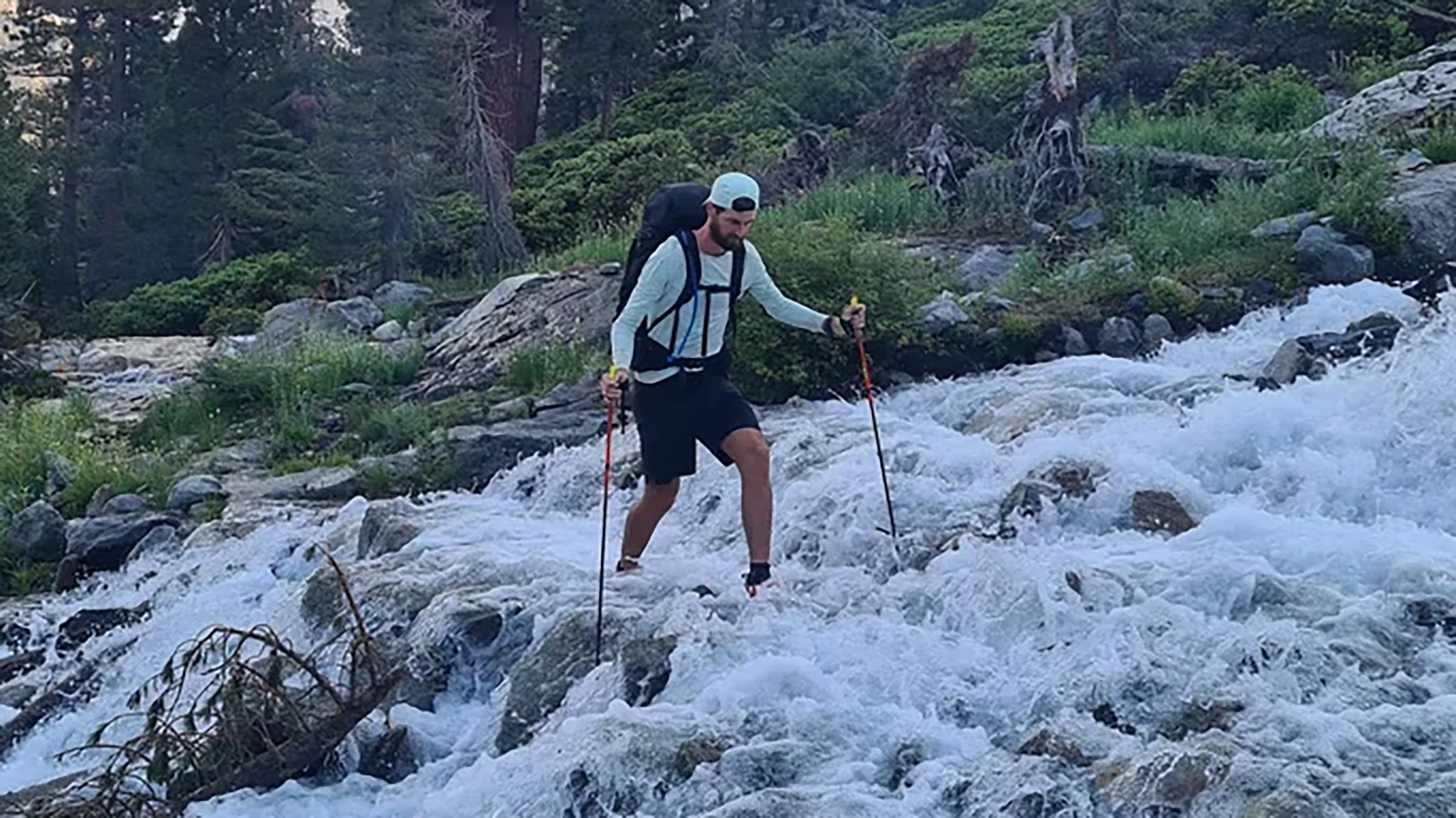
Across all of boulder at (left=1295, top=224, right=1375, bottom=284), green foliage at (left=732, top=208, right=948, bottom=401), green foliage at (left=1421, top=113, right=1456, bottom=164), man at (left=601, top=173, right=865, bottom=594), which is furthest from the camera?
green foliage at (left=1421, top=113, right=1456, bottom=164)

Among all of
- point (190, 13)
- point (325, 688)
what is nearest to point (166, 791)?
point (325, 688)

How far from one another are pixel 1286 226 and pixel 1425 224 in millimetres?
1086

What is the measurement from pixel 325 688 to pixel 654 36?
90.3 feet

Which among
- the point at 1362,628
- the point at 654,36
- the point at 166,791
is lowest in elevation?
the point at 166,791

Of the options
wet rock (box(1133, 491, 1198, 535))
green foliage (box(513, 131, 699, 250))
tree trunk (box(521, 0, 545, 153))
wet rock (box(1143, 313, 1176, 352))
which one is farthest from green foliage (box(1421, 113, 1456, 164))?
tree trunk (box(521, 0, 545, 153))

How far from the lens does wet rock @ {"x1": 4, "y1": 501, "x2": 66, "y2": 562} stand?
37.8 ft

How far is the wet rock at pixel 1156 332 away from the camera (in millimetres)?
12125

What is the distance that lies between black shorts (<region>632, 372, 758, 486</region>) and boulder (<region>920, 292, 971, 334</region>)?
205 inches

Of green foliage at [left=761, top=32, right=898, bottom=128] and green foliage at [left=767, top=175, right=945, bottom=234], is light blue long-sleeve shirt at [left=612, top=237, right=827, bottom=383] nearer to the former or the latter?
green foliage at [left=767, top=175, right=945, bottom=234]

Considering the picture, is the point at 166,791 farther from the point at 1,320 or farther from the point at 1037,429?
the point at 1,320

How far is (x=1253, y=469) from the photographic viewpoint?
27.2ft

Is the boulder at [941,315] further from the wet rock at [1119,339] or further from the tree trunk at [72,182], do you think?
the tree trunk at [72,182]

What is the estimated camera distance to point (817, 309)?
11805mm

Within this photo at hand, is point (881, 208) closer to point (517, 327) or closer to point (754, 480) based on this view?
point (517, 327)
